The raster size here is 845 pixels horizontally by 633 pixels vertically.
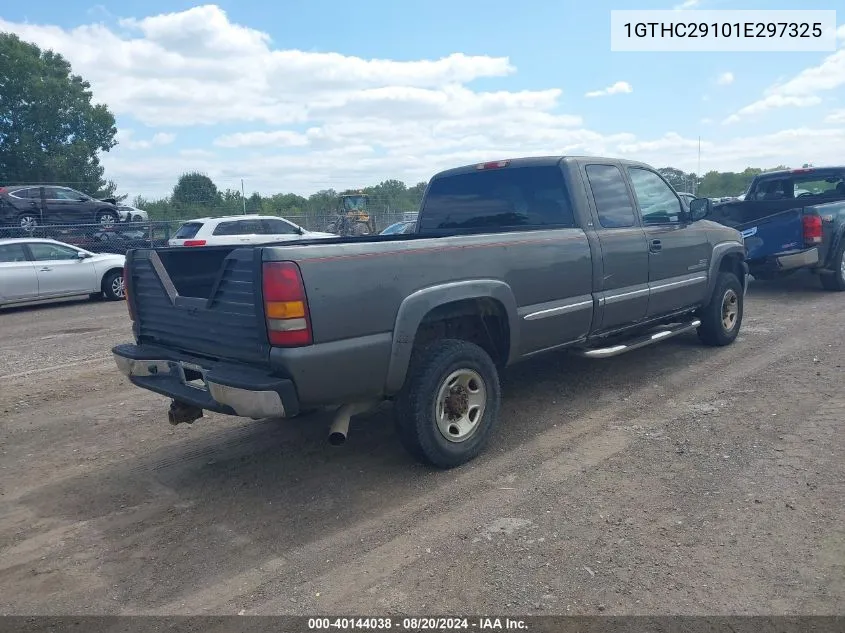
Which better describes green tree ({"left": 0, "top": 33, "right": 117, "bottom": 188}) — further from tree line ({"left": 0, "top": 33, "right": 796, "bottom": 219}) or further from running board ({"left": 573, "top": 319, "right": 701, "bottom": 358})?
running board ({"left": 573, "top": 319, "right": 701, "bottom": 358})

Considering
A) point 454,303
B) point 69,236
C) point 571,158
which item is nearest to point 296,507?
point 454,303

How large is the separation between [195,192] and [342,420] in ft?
119

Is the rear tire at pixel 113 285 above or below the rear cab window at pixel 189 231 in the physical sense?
below

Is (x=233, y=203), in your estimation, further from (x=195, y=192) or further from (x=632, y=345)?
(x=632, y=345)

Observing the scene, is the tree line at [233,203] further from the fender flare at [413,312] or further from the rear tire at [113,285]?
the fender flare at [413,312]

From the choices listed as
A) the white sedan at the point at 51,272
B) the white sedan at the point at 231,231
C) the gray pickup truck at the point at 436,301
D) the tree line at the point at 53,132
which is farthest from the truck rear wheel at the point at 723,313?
the tree line at the point at 53,132

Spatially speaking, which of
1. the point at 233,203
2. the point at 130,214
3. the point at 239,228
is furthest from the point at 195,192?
the point at 239,228

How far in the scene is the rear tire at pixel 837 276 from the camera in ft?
33.9

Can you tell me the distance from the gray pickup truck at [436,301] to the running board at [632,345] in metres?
0.02

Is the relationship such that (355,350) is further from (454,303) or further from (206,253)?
(206,253)

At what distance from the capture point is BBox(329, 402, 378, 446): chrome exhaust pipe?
384cm

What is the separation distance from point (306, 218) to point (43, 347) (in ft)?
62.7

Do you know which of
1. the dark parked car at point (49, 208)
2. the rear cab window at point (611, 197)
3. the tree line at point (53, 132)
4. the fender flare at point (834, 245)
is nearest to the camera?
the rear cab window at point (611, 197)

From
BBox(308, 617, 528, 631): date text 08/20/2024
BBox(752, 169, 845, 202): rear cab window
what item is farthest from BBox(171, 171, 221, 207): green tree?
BBox(308, 617, 528, 631): date text 08/20/2024
